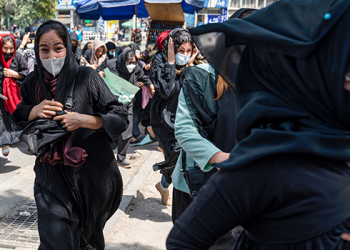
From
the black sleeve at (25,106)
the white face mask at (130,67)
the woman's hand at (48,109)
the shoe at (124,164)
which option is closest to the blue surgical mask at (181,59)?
the black sleeve at (25,106)

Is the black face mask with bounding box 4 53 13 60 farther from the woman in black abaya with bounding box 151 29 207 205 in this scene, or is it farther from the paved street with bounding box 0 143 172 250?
the woman in black abaya with bounding box 151 29 207 205

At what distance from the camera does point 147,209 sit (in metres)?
4.88

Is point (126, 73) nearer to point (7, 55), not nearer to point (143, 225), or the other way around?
point (7, 55)

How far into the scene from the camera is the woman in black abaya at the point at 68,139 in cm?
273

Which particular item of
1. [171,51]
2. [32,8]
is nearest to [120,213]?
[171,51]

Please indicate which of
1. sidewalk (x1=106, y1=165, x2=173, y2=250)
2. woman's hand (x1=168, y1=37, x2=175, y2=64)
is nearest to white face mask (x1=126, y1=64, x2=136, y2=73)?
sidewalk (x1=106, y1=165, x2=173, y2=250)

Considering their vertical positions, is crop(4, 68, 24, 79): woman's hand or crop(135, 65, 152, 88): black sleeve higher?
crop(4, 68, 24, 79): woman's hand

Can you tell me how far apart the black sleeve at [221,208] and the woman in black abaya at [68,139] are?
1.65 meters

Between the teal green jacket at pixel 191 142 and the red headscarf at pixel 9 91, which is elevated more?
the teal green jacket at pixel 191 142

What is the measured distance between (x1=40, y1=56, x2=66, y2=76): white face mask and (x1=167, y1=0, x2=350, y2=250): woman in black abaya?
1.89 m

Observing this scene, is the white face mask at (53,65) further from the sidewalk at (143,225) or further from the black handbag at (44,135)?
the sidewalk at (143,225)

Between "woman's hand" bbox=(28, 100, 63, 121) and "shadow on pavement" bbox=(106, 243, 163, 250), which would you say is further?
"shadow on pavement" bbox=(106, 243, 163, 250)

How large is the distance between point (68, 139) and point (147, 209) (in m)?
2.35

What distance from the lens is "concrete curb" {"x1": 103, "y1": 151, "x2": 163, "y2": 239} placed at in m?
4.33
